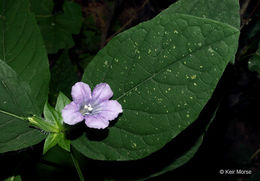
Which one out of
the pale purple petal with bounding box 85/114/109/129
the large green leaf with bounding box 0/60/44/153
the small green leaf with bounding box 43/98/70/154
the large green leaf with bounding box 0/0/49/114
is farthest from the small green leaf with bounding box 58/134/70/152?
the large green leaf with bounding box 0/0/49/114

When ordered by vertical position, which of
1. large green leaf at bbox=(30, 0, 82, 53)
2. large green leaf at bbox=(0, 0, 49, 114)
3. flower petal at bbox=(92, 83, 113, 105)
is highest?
large green leaf at bbox=(0, 0, 49, 114)

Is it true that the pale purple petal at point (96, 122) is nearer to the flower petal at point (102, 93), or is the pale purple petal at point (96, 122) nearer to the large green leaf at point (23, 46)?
the flower petal at point (102, 93)

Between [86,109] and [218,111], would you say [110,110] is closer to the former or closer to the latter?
[86,109]

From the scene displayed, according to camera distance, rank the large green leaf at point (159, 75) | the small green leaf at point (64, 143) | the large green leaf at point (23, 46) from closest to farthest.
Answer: the large green leaf at point (159, 75) < the small green leaf at point (64, 143) < the large green leaf at point (23, 46)

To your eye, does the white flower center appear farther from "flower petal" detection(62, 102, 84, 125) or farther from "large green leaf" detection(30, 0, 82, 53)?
"large green leaf" detection(30, 0, 82, 53)

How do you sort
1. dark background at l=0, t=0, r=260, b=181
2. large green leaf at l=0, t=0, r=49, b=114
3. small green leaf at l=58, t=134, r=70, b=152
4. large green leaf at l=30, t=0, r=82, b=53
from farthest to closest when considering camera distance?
large green leaf at l=30, t=0, r=82, b=53 < dark background at l=0, t=0, r=260, b=181 < large green leaf at l=0, t=0, r=49, b=114 < small green leaf at l=58, t=134, r=70, b=152

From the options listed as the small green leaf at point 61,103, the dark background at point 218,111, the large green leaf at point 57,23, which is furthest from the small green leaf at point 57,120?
the large green leaf at point 57,23

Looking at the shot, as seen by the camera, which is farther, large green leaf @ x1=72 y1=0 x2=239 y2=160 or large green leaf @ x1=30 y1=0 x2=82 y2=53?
large green leaf @ x1=30 y1=0 x2=82 y2=53
